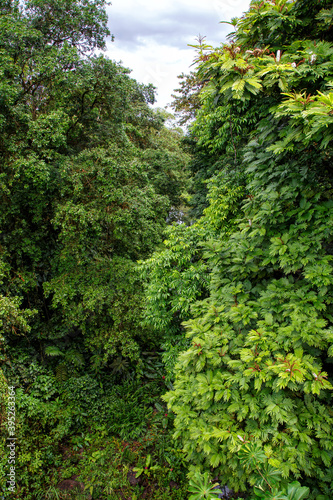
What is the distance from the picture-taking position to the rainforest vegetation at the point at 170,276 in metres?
2.06

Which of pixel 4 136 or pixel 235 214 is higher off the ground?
pixel 4 136

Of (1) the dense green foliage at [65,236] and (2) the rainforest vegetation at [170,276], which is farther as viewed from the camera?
(1) the dense green foliage at [65,236]

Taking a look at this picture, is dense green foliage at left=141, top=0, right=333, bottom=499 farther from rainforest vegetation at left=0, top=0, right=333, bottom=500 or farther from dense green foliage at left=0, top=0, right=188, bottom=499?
dense green foliage at left=0, top=0, right=188, bottom=499

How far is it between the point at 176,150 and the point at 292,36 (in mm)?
9843

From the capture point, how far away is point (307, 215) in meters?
2.26

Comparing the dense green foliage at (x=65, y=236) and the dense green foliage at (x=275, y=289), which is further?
the dense green foliage at (x=65, y=236)

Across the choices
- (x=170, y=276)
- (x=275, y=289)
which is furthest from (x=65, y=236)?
(x=275, y=289)

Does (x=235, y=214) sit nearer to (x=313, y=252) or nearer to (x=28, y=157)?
(x=313, y=252)

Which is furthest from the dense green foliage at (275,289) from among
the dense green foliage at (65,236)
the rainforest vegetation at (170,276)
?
the dense green foliage at (65,236)

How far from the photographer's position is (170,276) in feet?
14.5

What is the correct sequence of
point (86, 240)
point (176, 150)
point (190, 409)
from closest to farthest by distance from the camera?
point (190, 409) < point (86, 240) < point (176, 150)

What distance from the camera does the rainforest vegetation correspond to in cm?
206

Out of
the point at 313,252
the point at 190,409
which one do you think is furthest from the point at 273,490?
the point at 313,252

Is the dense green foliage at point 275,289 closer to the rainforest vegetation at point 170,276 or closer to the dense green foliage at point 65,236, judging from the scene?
the rainforest vegetation at point 170,276
